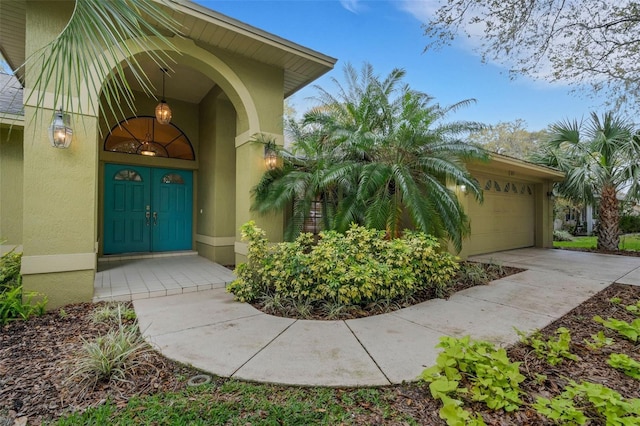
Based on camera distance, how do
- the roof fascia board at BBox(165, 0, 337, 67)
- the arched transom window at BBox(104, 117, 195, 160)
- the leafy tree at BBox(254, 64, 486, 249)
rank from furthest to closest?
the arched transom window at BBox(104, 117, 195, 160), the leafy tree at BBox(254, 64, 486, 249), the roof fascia board at BBox(165, 0, 337, 67)

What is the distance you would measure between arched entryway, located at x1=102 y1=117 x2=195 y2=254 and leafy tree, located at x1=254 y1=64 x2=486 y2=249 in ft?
12.0

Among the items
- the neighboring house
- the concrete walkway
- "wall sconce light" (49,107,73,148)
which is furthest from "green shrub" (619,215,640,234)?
"wall sconce light" (49,107,73,148)

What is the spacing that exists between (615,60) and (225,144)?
8.57 meters

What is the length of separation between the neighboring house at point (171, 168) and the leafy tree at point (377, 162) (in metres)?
0.67

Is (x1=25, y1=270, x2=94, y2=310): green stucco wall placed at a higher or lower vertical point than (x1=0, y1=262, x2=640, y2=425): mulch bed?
higher

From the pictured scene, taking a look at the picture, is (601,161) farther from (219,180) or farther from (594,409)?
(219,180)

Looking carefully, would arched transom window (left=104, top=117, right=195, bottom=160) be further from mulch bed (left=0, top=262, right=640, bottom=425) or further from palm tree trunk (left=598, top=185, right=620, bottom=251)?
palm tree trunk (left=598, top=185, right=620, bottom=251)

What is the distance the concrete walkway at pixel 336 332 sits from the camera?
256 centimetres

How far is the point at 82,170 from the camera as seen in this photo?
4250mm

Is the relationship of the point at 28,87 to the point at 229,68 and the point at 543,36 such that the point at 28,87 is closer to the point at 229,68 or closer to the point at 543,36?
the point at 229,68

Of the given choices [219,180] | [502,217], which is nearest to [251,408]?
[219,180]

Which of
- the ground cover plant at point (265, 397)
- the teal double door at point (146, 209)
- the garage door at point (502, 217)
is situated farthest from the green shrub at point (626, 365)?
the teal double door at point (146, 209)

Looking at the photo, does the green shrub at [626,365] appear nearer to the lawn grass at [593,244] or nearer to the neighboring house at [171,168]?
the neighboring house at [171,168]

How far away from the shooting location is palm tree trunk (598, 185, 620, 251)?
31.8 feet
